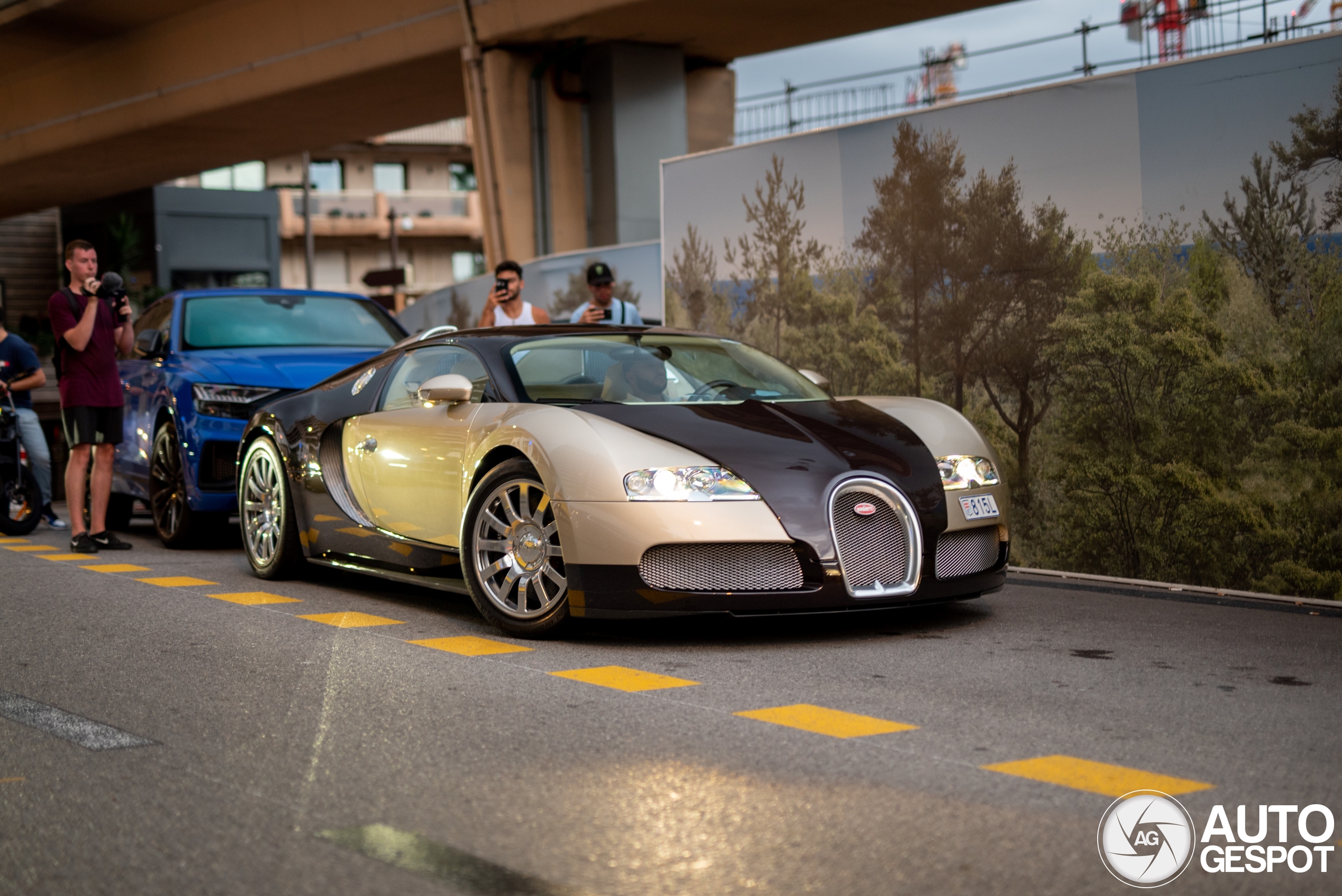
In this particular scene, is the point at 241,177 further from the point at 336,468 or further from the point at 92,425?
the point at 336,468

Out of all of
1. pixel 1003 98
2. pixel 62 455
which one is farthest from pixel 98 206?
pixel 1003 98

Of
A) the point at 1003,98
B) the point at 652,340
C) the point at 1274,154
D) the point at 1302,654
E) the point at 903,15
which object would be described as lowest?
the point at 1302,654

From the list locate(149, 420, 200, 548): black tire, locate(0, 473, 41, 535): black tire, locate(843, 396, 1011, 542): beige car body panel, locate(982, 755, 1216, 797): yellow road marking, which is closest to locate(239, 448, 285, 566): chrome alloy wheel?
locate(149, 420, 200, 548): black tire

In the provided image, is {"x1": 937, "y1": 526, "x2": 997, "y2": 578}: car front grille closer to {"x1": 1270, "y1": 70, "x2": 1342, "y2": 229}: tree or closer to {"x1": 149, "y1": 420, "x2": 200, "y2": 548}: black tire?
{"x1": 1270, "y1": 70, "x2": 1342, "y2": 229}: tree

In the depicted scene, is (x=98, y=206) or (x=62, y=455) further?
(x=98, y=206)

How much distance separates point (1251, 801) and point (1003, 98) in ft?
18.7

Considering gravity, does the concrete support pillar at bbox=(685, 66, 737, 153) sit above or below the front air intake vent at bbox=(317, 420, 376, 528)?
above

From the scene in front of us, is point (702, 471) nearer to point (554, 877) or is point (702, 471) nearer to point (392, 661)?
point (392, 661)

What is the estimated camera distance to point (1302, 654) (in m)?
5.81

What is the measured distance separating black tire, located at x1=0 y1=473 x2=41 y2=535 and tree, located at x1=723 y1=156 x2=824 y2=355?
17.0 feet

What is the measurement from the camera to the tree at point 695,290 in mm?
10945

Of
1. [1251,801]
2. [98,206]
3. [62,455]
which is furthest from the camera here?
[98,206]

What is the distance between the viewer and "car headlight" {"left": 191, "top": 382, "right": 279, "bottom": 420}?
9750mm

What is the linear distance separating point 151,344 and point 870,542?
19.3 ft
